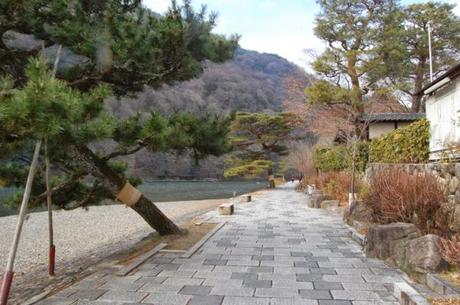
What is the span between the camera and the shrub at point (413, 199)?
5.71m

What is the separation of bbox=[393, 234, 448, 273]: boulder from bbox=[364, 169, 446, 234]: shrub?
45.3 inches

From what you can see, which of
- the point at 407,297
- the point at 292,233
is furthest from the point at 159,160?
the point at 407,297

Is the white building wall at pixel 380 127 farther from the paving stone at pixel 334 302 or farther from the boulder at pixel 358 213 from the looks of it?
the paving stone at pixel 334 302

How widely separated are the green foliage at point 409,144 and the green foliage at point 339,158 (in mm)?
3842

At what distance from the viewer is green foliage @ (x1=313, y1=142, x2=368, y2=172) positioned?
560 inches

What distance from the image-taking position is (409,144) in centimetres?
905

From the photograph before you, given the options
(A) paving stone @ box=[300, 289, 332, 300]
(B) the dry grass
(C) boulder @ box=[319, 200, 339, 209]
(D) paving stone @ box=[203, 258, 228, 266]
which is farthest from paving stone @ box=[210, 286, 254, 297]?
(C) boulder @ box=[319, 200, 339, 209]

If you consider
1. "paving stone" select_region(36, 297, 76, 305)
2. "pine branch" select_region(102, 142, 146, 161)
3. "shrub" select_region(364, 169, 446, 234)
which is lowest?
"paving stone" select_region(36, 297, 76, 305)

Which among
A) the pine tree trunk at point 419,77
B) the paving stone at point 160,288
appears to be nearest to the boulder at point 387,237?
the paving stone at point 160,288

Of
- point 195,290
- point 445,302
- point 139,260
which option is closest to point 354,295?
point 445,302

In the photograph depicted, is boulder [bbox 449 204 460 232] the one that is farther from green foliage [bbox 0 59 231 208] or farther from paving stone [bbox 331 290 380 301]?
green foliage [bbox 0 59 231 208]

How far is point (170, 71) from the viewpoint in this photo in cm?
547

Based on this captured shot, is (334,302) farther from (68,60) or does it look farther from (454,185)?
(68,60)

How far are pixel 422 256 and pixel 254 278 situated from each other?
74.0 inches
